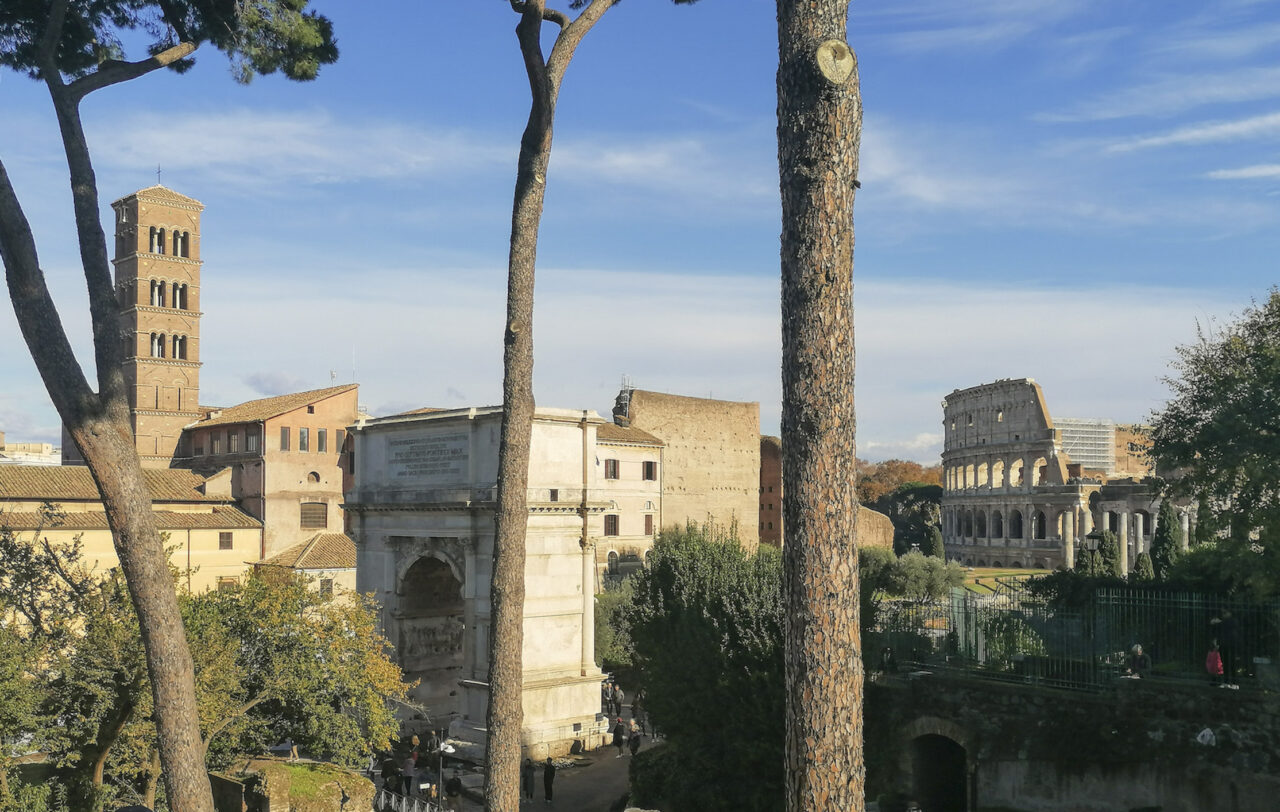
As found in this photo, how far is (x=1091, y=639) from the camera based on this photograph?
49.9ft

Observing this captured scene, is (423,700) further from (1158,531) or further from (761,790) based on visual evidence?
(1158,531)

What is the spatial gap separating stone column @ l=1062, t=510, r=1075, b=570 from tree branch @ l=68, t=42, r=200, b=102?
55668mm

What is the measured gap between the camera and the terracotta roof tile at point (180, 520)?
33.1 m

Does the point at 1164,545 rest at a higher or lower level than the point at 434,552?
higher

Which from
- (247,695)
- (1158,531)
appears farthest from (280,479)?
(1158,531)

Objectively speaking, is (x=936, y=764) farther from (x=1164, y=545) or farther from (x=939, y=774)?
(x=1164, y=545)

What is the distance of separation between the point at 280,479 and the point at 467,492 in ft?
73.8

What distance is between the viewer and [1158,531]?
2808 cm

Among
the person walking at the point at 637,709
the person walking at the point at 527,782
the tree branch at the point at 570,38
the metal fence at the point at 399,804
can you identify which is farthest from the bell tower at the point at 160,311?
the tree branch at the point at 570,38

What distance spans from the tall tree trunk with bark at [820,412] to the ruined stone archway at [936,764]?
10.4 meters

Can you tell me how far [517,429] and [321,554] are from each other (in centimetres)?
3187

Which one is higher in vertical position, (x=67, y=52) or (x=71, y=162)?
(x=67, y=52)

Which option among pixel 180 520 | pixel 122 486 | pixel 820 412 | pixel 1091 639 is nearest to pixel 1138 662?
pixel 1091 639

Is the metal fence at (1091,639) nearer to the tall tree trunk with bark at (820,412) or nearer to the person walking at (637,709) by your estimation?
the person walking at (637,709)
